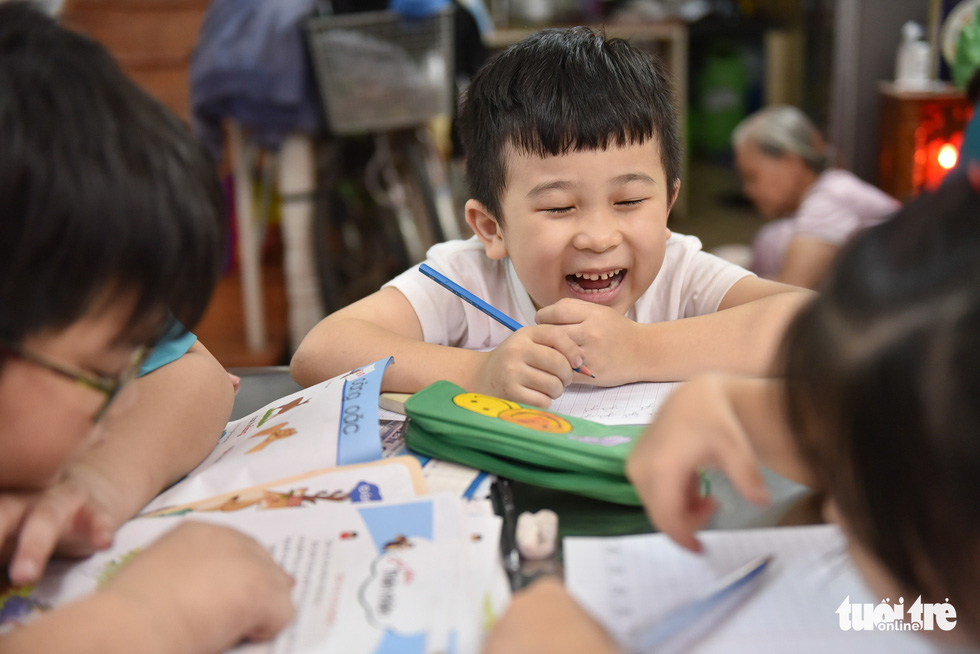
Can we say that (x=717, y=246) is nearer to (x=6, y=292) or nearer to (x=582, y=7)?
(x=582, y=7)

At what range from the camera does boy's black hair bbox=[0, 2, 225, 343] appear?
406 millimetres

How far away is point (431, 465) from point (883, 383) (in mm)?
361

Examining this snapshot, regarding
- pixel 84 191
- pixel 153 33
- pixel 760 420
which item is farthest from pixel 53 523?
pixel 153 33

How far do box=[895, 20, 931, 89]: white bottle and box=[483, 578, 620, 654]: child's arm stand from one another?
9.70 ft

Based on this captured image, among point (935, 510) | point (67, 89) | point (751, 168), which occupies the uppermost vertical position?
point (67, 89)

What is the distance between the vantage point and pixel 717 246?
11.4 ft

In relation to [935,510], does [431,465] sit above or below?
below

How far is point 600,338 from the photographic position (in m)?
0.77

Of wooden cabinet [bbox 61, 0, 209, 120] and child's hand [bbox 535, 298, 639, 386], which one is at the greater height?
wooden cabinet [bbox 61, 0, 209, 120]

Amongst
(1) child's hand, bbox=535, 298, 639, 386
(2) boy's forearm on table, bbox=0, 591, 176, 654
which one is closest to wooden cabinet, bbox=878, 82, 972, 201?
(1) child's hand, bbox=535, 298, 639, 386

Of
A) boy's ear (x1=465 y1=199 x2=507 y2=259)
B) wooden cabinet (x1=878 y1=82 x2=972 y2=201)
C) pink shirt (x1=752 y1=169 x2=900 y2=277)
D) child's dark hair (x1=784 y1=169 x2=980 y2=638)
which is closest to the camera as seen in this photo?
child's dark hair (x1=784 y1=169 x2=980 y2=638)

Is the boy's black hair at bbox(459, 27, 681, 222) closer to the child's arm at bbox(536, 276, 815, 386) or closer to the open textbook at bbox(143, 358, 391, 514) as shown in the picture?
the child's arm at bbox(536, 276, 815, 386)

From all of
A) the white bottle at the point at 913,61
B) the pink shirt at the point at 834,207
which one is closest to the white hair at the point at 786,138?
the pink shirt at the point at 834,207

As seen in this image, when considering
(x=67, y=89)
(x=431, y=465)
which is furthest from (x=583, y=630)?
(x=67, y=89)
